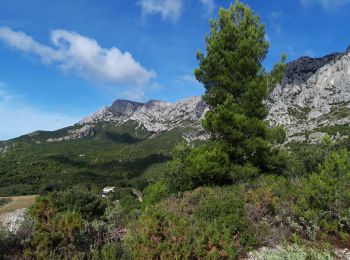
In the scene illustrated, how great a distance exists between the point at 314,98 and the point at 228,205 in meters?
198

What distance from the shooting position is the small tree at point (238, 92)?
17375 millimetres

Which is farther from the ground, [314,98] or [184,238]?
[314,98]

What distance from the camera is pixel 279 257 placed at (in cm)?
692

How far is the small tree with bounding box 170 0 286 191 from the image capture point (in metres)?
17.4

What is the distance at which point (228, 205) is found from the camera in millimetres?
9906

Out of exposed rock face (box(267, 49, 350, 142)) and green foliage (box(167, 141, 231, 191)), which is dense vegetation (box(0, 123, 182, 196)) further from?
green foliage (box(167, 141, 231, 191))

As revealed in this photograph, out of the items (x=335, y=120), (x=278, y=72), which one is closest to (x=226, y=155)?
(x=278, y=72)

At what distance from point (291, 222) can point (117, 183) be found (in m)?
115

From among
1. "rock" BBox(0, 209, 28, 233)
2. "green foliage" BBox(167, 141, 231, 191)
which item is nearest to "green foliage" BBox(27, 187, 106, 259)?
"rock" BBox(0, 209, 28, 233)

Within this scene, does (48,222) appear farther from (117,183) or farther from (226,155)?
(117,183)

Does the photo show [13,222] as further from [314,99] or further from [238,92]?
[314,99]

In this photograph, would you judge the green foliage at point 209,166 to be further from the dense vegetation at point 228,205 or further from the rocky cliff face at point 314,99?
the rocky cliff face at point 314,99

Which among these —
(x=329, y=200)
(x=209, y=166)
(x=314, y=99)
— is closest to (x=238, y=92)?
(x=209, y=166)

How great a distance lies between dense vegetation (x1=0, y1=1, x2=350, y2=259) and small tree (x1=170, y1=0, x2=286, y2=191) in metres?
0.06
